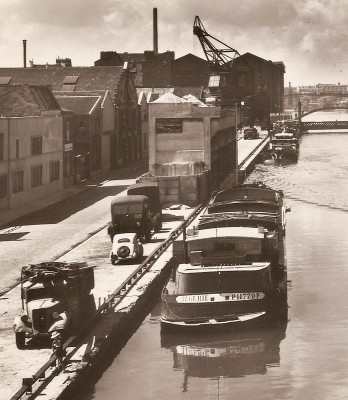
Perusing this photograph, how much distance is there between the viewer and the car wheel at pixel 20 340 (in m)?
23.6

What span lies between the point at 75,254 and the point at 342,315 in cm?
1283

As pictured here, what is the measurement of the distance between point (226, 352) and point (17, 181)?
34997 millimetres

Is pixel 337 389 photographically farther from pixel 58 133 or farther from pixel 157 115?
pixel 58 133

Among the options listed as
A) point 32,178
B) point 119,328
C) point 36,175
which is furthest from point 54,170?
point 119,328

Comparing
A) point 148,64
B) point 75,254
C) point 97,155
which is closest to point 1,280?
point 75,254

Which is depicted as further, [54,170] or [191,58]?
[191,58]

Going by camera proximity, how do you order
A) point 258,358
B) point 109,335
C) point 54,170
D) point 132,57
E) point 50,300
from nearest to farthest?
1. point 50,300
2. point 109,335
3. point 258,358
4. point 54,170
5. point 132,57

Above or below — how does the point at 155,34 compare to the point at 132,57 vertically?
above

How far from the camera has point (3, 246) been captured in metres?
42.0

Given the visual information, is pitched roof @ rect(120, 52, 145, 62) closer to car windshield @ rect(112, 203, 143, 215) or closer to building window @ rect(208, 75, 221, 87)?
building window @ rect(208, 75, 221, 87)

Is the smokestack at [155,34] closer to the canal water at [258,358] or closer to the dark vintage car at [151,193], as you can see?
the dark vintage car at [151,193]

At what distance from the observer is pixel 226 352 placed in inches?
1054

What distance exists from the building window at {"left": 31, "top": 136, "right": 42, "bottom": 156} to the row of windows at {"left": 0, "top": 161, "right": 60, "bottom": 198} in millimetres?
979

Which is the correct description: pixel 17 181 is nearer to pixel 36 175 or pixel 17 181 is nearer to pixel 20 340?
pixel 36 175
